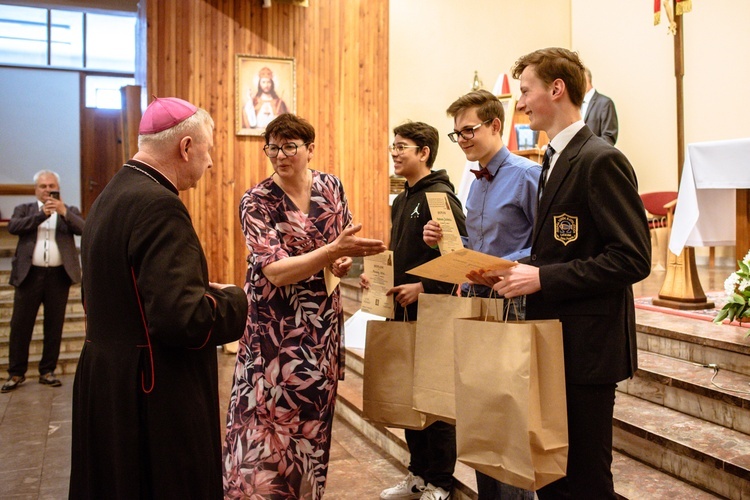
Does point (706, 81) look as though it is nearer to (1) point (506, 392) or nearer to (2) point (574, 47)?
(2) point (574, 47)

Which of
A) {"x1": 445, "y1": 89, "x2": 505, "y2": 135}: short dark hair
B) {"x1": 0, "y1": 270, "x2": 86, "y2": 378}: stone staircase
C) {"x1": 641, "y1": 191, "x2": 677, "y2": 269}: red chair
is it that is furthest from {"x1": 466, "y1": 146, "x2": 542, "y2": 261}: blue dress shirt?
{"x1": 0, "y1": 270, "x2": 86, "y2": 378}: stone staircase

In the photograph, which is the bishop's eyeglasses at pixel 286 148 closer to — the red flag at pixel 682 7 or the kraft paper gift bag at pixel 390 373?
the kraft paper gift bag at pixel 390 373

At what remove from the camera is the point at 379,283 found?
9.12 feet

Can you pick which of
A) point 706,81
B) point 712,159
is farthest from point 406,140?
point 706,81

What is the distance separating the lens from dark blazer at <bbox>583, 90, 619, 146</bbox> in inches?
282

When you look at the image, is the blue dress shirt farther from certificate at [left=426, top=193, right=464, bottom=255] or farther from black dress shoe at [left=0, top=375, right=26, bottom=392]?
black dress shoe at [left=0, top=375, right=26, bottom=392]

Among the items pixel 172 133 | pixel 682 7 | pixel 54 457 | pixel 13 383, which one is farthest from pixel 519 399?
pixel 13 383

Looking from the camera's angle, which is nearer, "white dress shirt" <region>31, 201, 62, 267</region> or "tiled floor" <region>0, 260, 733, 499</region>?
"tiled floor" <region>0, 260, 733, 499</region>

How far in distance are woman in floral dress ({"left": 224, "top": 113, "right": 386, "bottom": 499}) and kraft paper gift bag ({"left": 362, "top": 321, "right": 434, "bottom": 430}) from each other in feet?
0.53

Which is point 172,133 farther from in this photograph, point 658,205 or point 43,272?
point 658,205

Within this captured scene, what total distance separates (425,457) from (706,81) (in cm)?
624

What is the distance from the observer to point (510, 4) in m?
9.66

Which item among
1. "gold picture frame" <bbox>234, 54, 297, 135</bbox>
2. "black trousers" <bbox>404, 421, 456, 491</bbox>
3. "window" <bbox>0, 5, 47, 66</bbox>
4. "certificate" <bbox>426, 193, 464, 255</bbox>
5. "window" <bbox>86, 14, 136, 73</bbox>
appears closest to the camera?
"certificate" <bbox>426, 193, 464, 255</bbox>

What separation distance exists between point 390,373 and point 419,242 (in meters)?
0.60
